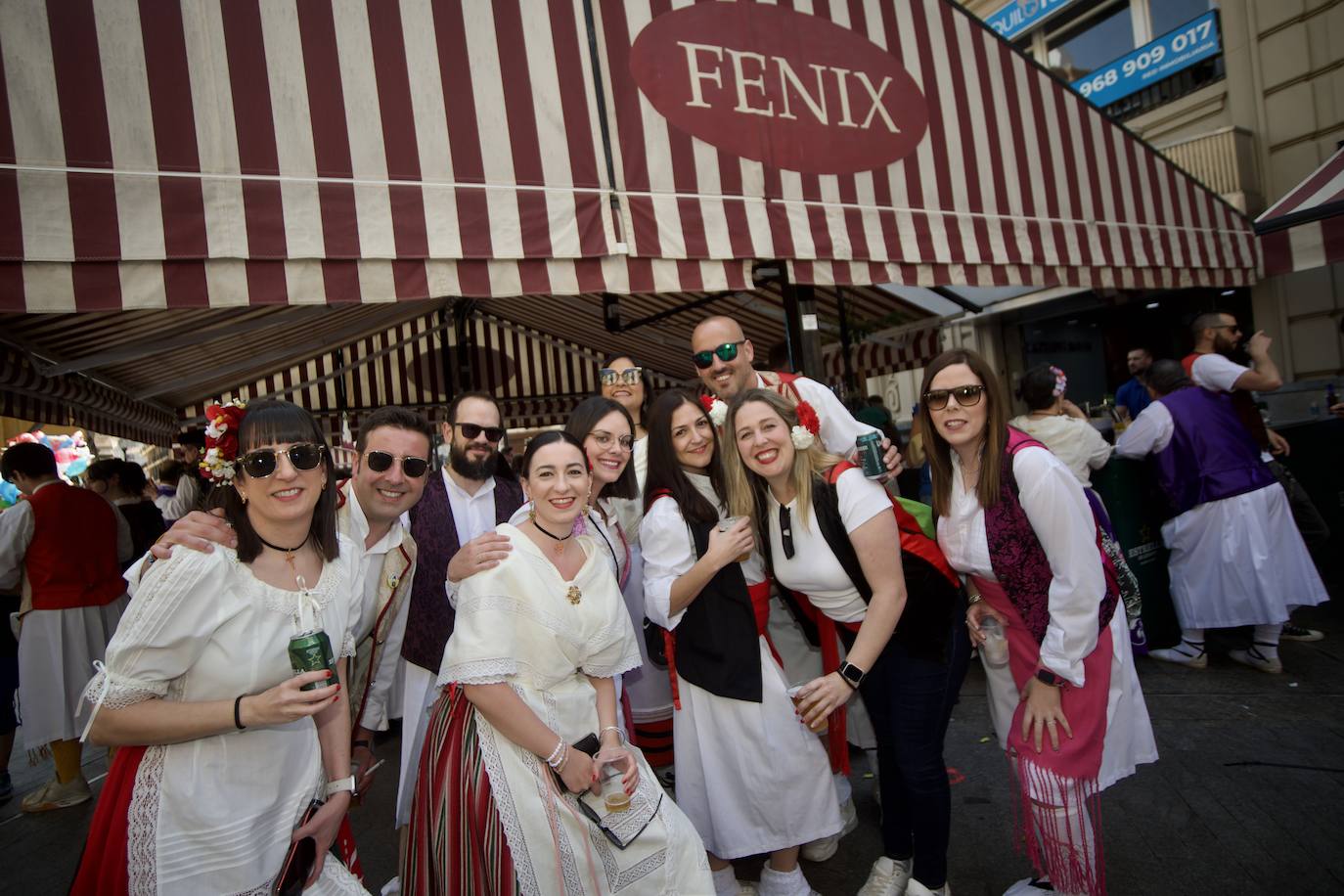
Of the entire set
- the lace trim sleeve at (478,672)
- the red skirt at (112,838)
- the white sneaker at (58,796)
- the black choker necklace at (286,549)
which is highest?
the black choker necklace at (286,549)

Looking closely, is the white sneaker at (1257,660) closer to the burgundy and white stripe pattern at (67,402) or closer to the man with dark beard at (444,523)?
the man with dark beard at (444,523)

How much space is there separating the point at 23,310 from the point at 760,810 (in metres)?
3.51

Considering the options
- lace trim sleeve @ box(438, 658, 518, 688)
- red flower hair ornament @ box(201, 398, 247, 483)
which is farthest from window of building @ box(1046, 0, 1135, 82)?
red flower hair ornament @ box(201, 398, 247, 483)

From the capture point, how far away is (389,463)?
2.60 m

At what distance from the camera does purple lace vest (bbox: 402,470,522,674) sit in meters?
2.75

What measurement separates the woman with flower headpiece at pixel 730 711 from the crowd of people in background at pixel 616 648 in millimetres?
11

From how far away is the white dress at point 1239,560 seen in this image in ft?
13.8

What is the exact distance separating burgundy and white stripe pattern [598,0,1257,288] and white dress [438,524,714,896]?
7.95 ft

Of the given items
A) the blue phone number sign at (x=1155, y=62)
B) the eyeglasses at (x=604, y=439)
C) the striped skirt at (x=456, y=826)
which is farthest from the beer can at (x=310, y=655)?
the blue phone number sign at (x=1155, y=62)

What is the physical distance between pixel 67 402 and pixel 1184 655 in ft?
26.7

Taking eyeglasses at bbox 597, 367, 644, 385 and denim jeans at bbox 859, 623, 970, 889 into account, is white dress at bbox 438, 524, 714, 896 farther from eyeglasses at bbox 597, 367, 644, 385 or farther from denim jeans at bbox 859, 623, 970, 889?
eyeglasses at bbox 597, 367, 644, 385

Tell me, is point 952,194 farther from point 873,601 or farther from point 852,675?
point 852,675

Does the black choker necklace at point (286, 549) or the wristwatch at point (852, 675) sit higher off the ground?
the black choker necklace at point (286, 549)

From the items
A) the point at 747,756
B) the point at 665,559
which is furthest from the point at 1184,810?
the point at 665,559
